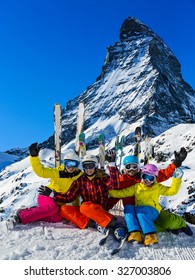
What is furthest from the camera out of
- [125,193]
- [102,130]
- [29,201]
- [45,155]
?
[102,130]

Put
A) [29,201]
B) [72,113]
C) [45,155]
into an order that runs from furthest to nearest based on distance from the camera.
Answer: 1. [72,113]
2. [45,155]
3. [29,201]

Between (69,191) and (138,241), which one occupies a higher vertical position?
(69,191)

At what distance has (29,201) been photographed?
→ 37656 mm

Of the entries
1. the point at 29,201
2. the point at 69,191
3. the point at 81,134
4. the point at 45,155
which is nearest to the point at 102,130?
the point at 45,155

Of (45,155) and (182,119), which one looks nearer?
(45,155)

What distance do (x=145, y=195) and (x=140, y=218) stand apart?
2.07ft

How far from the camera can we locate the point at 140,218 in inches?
212

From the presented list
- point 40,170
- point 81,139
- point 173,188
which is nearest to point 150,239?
point 173,188

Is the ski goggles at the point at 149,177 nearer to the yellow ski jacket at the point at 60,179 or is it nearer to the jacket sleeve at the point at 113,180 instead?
the jacket sleeve at the point at 113,180

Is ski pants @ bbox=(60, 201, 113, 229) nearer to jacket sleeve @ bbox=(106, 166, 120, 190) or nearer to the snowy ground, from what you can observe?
the snowy ground
